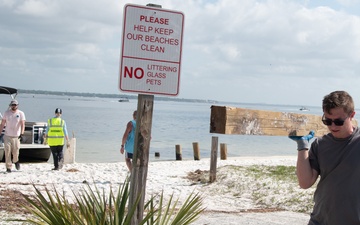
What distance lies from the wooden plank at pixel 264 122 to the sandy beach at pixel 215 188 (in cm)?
133

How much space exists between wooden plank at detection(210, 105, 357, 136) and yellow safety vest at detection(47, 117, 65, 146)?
747 centimetres

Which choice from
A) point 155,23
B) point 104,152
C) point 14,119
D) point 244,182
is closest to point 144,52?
point 155,23

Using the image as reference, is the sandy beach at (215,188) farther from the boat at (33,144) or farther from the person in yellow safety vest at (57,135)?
the boat at (33,144)

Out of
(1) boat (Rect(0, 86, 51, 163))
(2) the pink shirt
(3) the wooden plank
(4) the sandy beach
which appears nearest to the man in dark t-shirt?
(4) the sandy beach

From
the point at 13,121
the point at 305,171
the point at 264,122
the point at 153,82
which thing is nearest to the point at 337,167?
the point at 305,171

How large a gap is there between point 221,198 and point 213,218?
9.75 feet

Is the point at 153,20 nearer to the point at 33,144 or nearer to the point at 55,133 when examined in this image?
the point at 55,133

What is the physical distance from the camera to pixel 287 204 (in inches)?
423

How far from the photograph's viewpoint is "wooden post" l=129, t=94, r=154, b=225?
490 cm

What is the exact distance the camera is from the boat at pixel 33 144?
2109 centimetres

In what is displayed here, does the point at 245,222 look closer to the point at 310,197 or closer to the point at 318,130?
the point at 318,130

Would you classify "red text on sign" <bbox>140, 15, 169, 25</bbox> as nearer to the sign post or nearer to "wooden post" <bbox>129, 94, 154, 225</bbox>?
the sign post

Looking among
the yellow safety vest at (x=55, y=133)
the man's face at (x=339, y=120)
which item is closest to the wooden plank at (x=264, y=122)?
the man's face at (x=339, y=120)

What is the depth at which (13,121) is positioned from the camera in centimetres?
1453
